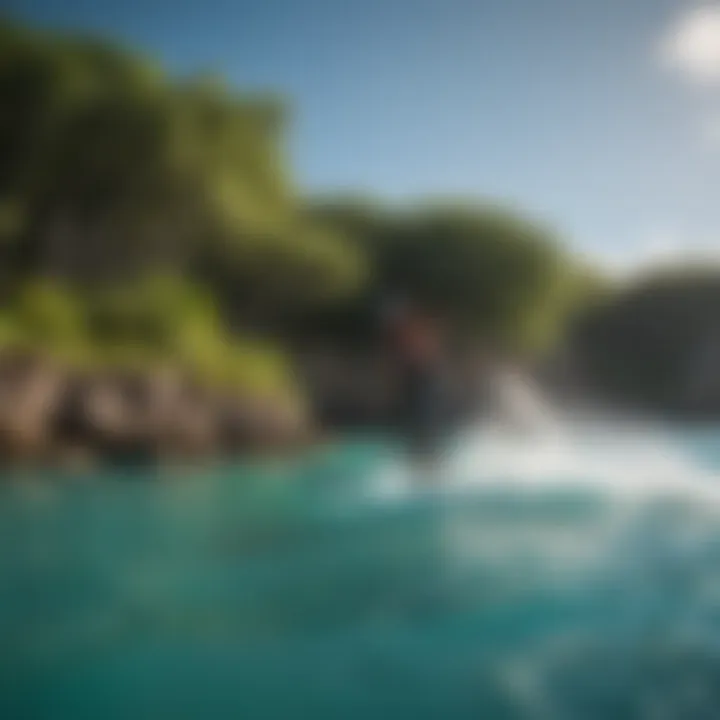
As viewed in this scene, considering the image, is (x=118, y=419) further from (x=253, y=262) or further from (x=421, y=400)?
(x=421, y=400)

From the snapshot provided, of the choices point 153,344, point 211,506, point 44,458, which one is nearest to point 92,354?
point 153,344

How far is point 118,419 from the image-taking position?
3143 millimetres

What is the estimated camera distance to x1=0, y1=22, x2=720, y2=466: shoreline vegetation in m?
1.95

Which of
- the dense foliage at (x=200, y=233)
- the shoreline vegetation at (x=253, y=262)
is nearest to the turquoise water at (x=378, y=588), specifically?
the shoreline vegetation at (x=253, y=262)

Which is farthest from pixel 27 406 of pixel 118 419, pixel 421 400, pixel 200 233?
pixel 421 400

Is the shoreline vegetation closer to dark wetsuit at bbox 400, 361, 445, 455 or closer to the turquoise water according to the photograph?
dark wetsuit at bbox 400, 361, 445, 455

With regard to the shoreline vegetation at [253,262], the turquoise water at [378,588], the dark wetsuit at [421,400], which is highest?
the shoreline vegetation at [253,262]

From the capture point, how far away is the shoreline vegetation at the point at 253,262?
1954 mm

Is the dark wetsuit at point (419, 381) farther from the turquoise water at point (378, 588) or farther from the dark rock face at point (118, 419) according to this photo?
the dark rock face at point (118, 419)

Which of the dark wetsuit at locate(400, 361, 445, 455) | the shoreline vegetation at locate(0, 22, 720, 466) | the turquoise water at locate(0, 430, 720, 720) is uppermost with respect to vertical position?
the shoreline vegetation at locate(0, 22, 720, 466)

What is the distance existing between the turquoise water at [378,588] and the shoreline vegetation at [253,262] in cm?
31

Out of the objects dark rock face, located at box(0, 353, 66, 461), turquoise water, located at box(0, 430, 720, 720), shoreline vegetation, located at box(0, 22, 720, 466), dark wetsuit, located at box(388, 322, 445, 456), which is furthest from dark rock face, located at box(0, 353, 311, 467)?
dark wetsuit, located at box(388, 322, 445, 456)

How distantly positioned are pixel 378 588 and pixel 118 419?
5.50ft

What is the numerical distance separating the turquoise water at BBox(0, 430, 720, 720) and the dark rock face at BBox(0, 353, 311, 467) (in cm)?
21
